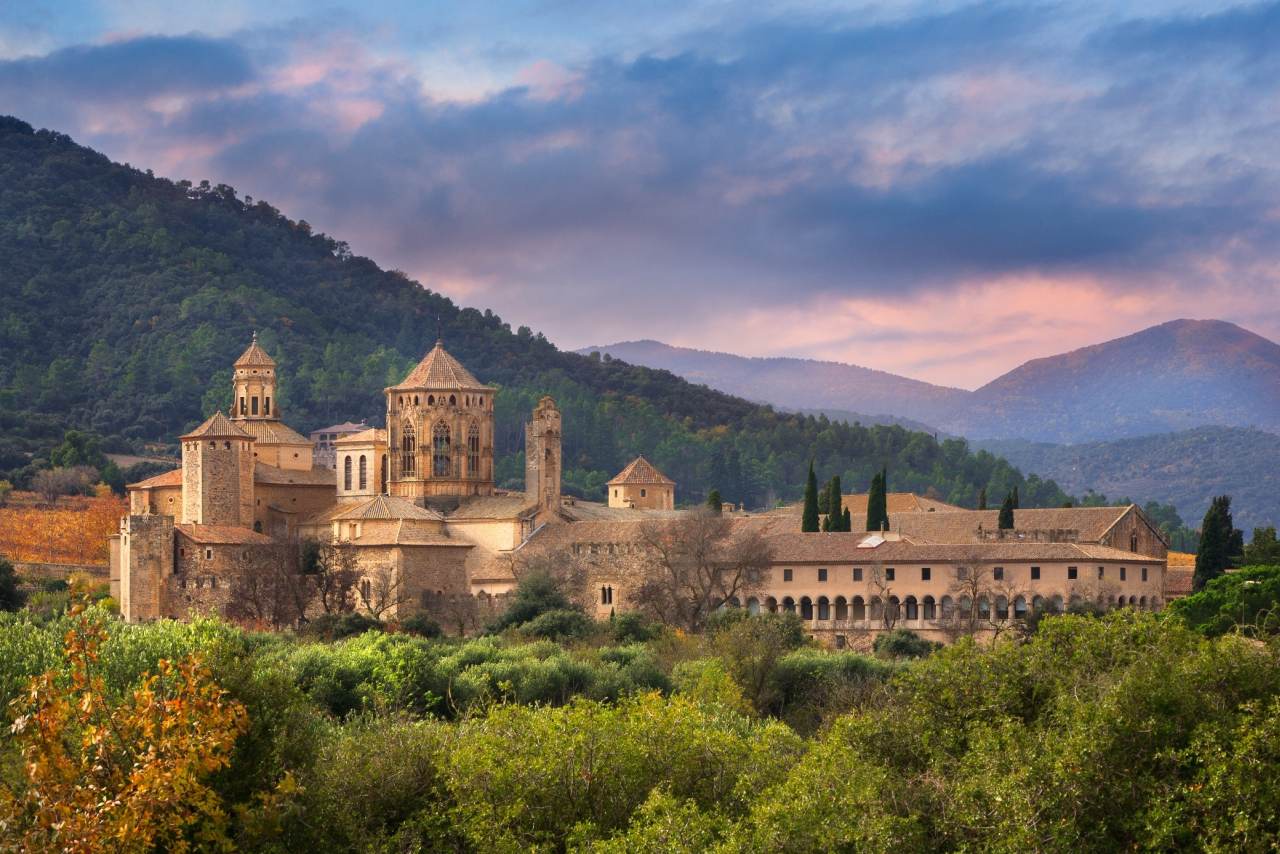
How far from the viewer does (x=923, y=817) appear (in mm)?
24562

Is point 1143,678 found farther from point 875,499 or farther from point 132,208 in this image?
point 132,208

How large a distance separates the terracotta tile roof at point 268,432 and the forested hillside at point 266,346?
23.1 metres

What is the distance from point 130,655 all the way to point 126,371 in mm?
97873

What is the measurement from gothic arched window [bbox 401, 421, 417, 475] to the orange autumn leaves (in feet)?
45.6

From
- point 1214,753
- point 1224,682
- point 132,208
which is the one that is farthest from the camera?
point 132,208

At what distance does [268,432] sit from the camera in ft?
249

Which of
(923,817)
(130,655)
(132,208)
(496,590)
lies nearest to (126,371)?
(132,208)

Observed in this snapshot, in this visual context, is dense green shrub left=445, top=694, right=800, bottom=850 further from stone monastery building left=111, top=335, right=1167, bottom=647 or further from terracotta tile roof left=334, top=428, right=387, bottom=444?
terracotta tile roof left=334, top=428, right=387, bottom=444

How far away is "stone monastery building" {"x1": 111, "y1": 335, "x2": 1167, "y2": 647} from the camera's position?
64688mm

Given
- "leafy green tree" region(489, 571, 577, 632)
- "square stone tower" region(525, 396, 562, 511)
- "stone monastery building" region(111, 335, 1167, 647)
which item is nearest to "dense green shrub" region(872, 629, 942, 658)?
"stone monastery building" region(111, 335, 1167, 647)

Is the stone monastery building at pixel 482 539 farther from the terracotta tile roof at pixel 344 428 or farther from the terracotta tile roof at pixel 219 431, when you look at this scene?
the terracotta tile roof at pixel 344 428

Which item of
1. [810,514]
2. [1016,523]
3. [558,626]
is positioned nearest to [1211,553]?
[1016,523]

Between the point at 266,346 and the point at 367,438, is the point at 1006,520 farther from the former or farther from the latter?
the point at 266,346

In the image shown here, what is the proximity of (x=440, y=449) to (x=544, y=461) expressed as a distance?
15.0ft
